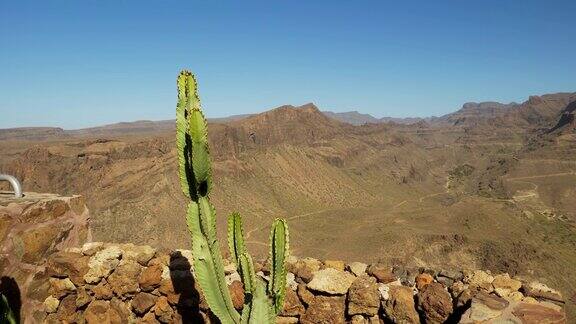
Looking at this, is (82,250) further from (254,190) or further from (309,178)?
(309,178)

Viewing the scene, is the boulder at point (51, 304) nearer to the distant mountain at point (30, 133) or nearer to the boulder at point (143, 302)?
the boulder at point (143, 302)

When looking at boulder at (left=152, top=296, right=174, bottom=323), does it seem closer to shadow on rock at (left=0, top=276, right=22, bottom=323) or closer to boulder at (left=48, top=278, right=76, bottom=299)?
boulder at (left=48, top=278, right=76, bottom=299)

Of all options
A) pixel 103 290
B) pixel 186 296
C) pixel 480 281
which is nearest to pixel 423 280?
pixel 480 281

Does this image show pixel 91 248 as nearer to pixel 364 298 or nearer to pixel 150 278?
pixel 150 278

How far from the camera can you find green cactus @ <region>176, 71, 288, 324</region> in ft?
11.9

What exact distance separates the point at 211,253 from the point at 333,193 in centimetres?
6692

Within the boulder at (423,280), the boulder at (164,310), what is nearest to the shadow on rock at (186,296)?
the boulder at (164,310)

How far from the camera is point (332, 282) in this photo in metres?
4.89

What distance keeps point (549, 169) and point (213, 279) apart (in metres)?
88.4

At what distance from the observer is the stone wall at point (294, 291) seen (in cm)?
448

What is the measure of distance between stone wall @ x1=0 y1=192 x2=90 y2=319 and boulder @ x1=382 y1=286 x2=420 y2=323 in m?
3.90

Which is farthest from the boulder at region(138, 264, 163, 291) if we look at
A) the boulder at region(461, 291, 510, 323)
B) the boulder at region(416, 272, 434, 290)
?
the boulder at region(461, 291, 510, 323)

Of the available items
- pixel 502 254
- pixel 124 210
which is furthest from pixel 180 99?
pixel 124 210

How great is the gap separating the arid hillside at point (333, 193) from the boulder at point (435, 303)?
28633 millimetres
